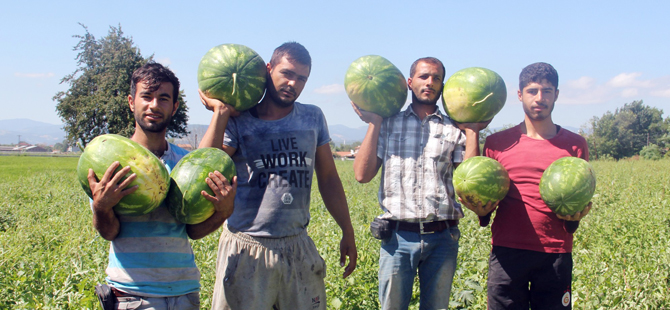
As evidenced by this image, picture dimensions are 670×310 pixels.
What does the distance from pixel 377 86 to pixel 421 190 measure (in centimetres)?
81

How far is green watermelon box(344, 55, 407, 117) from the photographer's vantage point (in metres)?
3.14

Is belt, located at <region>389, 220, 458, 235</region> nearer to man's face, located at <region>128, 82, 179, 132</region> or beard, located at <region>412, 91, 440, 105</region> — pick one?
beard, located at <region>412, 91, 440, 105</region>

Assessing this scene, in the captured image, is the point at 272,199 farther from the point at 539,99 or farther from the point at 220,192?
the point at 539,99

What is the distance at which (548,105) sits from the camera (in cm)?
302

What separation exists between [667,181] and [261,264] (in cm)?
1538

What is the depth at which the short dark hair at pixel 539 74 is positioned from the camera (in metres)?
3.00

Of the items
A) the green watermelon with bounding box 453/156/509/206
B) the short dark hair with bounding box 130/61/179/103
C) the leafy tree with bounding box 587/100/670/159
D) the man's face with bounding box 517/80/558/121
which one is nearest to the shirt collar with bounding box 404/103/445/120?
the green watermelon with bounding box 453/156/509/206

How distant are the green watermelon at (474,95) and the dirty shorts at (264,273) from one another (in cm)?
141

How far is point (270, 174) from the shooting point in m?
2.78

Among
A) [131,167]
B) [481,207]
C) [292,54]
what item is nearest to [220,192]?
[131,167]

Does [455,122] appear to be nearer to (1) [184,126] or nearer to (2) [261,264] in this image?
(2) [261,264]

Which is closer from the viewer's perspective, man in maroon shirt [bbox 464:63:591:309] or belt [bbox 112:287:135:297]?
belt [bbox 112:287:135:297]

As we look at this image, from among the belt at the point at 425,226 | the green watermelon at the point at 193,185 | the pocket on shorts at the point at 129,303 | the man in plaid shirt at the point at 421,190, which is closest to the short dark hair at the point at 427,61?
the man in plaid shirt at the point at 421,190

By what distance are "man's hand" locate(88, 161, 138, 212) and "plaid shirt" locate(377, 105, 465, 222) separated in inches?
67.7
